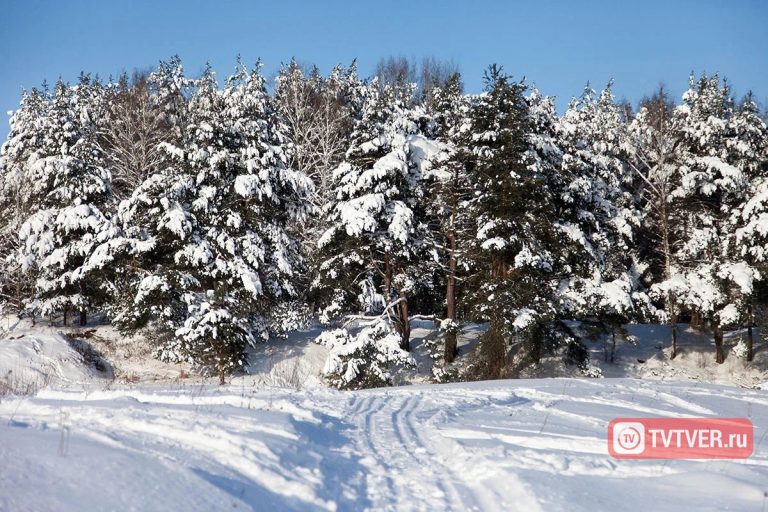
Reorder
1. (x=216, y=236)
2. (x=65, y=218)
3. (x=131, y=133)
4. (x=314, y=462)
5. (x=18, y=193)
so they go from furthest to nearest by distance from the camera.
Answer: (x=131, y=133) < (x=18, y=193) < (x=65, y=218) < (x=216, y=236) < (x=314, y=462)

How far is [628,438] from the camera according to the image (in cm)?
746

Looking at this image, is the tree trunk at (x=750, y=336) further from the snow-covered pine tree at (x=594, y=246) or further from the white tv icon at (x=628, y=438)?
the white tv icon at (x=628, y=438)

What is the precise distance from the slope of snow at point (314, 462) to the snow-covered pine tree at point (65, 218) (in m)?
19.5

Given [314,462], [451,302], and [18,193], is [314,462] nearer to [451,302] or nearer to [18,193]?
[451,302]

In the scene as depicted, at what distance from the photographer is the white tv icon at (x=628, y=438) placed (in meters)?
6.73

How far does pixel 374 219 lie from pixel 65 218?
1404cm

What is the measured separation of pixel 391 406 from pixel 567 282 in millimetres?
15983

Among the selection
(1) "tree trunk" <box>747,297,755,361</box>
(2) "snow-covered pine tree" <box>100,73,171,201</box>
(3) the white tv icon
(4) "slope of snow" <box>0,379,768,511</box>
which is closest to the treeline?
(1) "tree trunk" <box>747,297,755,361</box>

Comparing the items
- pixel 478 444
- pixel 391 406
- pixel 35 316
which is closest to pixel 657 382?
pixel 391 406

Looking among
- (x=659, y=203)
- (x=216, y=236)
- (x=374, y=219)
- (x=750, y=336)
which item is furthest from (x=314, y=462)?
(x=659, y=203)

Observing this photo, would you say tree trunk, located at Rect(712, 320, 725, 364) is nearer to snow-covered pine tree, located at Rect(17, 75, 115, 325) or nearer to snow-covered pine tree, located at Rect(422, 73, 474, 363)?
snow-covered pine tree, located at Rect(422, 73, 474, 363)

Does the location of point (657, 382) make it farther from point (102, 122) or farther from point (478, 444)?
point (102, 122)

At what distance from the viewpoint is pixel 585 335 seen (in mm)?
26609

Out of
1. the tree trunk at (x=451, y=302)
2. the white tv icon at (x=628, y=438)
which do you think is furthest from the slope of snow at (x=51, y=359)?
the white tv icon at (x=628, y=438)
